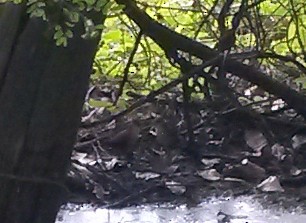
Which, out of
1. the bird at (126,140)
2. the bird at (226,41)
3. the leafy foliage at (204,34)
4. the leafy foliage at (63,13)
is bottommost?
the leafy foliage at (63,13)

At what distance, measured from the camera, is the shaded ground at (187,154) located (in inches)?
139

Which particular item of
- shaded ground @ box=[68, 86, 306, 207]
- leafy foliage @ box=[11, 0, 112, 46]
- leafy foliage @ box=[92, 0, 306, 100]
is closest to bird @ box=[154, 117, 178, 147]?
shaded ground @ box=[68, 86, 306, 207]

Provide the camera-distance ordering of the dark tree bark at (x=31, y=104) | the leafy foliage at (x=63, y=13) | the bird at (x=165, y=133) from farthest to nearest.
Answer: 1. the bird at (x=165, y=133)
2. the dark tree bark at (x=31, y=104)
3. the leafy foliage at (x=63, y=13)

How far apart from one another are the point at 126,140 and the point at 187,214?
2.47ft

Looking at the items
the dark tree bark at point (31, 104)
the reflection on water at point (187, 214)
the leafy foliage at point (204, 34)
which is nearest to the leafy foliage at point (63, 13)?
the dark tree bark at point (31, 104)

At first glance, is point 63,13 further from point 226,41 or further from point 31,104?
point 226,41

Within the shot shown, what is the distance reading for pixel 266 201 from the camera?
343 centimetres

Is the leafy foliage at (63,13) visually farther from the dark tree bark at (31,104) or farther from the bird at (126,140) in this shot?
the bird at (126,140)

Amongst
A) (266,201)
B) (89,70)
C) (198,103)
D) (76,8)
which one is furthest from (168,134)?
(76,8)

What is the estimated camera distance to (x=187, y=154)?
3.89 m

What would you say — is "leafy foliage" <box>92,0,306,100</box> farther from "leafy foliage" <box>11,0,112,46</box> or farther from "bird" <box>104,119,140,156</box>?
"leafy foliage" <box>11,0,112,46</box>

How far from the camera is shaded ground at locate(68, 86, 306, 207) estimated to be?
3533 millimetres

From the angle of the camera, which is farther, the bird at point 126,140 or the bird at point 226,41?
the bird at point 126,140

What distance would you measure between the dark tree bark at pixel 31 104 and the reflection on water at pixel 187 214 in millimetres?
718
